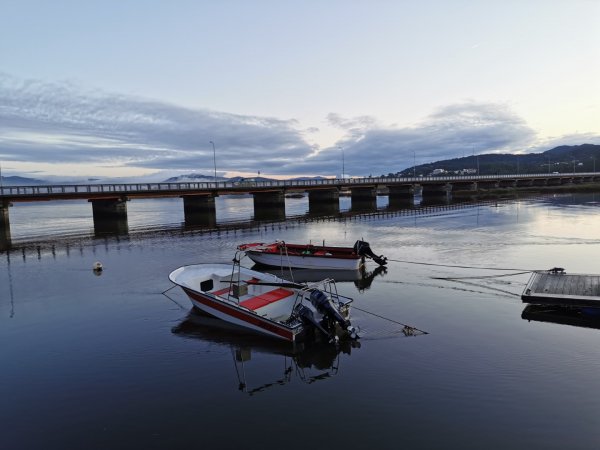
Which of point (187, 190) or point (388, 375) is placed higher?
point (187, 190)

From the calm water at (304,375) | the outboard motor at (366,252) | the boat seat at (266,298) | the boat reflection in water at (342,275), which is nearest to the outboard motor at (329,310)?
the calm water at (304,375)

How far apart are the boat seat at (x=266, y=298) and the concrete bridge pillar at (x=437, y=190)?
422 feet

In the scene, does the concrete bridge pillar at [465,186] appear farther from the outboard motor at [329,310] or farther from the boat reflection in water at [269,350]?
the boat reflection in water at [269,350]

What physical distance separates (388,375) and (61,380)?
10.8 metres

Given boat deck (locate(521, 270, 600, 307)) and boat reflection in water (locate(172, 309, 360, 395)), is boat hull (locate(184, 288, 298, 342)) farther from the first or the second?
boat deck (locate(521, 270, 600, 307))

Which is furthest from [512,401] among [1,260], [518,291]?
[1,260]

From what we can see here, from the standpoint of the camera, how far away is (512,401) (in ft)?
36.1

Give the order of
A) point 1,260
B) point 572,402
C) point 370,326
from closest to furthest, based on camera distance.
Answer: point 572,402 < point 370,326 < point 1,260

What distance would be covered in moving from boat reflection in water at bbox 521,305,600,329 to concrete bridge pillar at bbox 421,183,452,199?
4957 inches

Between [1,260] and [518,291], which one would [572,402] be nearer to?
[518,291]

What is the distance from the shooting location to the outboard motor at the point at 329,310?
51.1ft

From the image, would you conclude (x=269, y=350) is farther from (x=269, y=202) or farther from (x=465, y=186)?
(x=465, y=186)

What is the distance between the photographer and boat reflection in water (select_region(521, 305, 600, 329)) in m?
16.8

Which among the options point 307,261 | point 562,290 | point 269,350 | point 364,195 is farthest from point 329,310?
point 364,195
